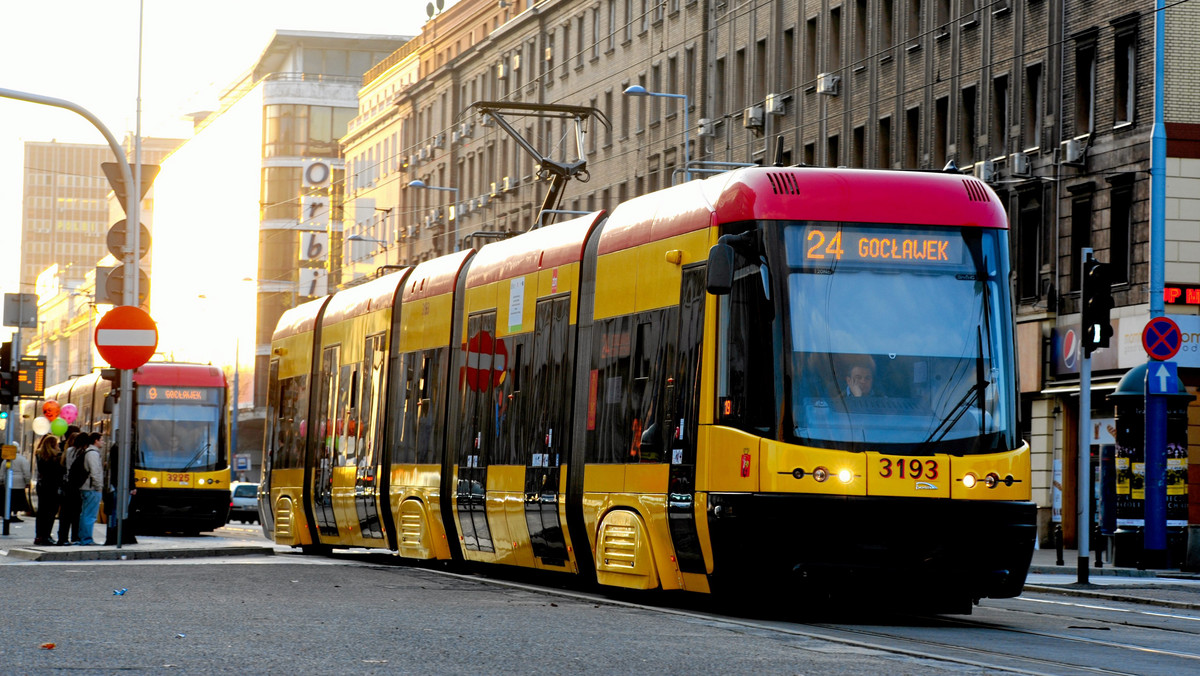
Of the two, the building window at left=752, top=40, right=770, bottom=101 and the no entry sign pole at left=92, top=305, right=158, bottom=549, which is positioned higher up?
the building window at left=752, top=40, right=770, bottom=101

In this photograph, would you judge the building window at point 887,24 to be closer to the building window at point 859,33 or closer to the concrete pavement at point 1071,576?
the building window at point 859,33

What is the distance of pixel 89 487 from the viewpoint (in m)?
29.9

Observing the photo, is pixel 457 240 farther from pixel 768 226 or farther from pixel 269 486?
pixel 768 226

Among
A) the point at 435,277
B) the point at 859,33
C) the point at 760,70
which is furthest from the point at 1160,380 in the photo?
the point at 760,70

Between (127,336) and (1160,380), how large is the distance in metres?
13.3

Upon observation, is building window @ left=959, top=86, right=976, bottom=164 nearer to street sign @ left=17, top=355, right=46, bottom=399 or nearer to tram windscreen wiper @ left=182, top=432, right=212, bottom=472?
tram windscreen wiper @ left=182, top=432, right=212, bottom=472

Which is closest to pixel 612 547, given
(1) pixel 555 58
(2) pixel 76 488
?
(2) pixel 76 488

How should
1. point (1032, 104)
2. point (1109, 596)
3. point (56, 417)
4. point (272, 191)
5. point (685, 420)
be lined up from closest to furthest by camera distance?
point (685, 420)
point (1109, 596)
point (1032, 104)
point (56, 417)
point (272, 191)

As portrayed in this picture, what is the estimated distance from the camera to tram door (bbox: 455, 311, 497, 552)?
21.0 metres

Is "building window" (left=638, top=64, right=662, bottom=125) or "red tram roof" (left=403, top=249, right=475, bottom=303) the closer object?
"red tram roof" (left=403, top=249, right=475, bottom=303)

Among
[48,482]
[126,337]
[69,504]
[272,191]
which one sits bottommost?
[69,504]

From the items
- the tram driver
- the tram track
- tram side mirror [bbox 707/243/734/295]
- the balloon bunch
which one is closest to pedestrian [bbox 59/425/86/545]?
the balloon bunch

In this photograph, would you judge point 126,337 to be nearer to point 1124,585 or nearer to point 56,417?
point 1124,585

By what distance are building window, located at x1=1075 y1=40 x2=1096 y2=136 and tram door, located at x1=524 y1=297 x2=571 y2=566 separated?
22806mm
